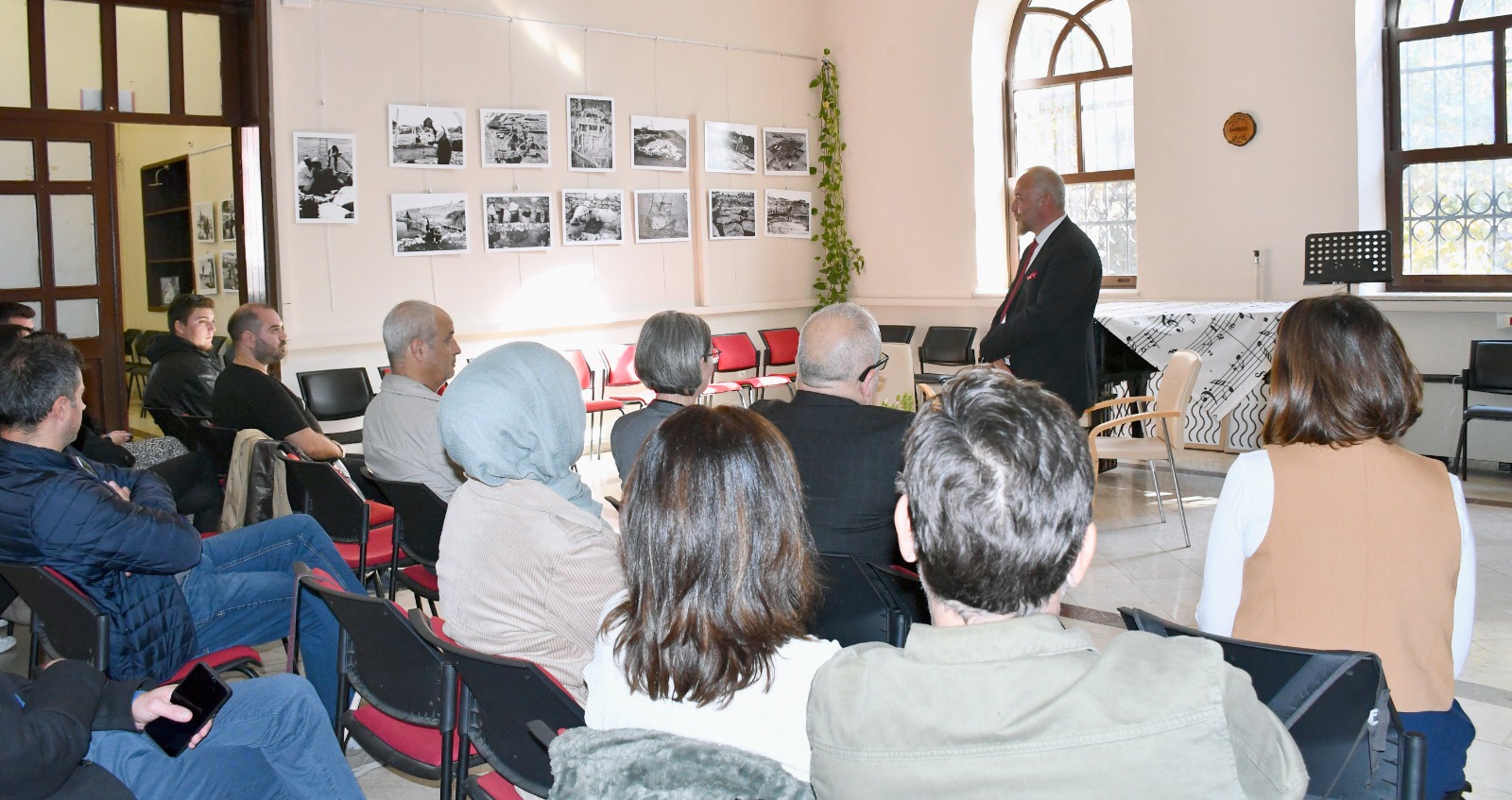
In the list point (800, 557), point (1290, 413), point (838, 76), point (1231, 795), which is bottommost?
point (1231, 795)

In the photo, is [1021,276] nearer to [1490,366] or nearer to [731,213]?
[1490,366]

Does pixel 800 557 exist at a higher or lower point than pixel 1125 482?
higher

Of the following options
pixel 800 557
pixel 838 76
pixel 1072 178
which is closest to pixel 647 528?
pixel 800 557

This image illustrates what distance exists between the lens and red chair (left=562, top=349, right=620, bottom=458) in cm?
815

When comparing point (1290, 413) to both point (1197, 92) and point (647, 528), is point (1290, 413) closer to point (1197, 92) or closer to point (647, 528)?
point (647, 528)

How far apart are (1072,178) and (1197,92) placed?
4.68ft

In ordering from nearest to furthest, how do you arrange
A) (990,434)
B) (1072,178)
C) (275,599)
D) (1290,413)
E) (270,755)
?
(990,434)
(1290,413)
(270,755)
(275,599)
(1072,178)

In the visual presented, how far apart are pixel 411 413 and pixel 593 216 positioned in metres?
5.20

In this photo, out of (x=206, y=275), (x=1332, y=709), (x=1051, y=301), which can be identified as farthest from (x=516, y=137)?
(x=1332, y=709)

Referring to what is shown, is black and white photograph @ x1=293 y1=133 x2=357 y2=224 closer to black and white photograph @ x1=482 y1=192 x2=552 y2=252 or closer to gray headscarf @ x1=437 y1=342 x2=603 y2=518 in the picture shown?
black and white photograph @ x1=482 y1=192 x2=552 y2=252

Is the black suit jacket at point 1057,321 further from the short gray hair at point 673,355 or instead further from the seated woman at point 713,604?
the seated woman at point 713,604

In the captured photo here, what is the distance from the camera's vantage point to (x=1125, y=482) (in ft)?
22.6

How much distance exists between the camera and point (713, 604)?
1589mm

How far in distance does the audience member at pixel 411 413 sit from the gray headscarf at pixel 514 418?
1606 millimetres
